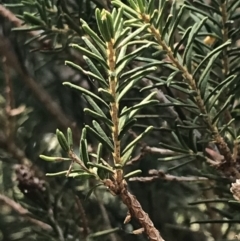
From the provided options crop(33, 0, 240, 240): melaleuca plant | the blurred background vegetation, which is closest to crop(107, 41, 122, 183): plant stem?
crop(33, 0, 240, 240): melaleuca plant

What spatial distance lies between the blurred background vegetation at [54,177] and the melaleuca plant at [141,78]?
0.42ft

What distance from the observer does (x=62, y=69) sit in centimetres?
54

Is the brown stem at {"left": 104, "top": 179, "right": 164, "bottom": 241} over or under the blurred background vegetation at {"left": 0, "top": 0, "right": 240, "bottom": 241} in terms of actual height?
over

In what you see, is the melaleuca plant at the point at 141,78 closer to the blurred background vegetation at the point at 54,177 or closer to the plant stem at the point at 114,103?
the plant stem at the point at 114,103

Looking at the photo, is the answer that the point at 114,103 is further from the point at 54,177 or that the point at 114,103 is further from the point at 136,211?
the point at 54,177

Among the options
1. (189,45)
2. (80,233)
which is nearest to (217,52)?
(189,45)

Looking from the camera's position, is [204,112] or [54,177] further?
[54,177]

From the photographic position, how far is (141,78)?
8.8 inches

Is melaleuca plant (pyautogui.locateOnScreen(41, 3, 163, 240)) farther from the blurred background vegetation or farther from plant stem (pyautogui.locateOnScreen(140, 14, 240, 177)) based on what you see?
the blurred background vegetation

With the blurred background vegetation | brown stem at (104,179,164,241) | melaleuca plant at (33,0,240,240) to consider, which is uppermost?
melaleuca plant at (33,0,240,240)

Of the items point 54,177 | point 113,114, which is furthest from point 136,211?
point 54,177

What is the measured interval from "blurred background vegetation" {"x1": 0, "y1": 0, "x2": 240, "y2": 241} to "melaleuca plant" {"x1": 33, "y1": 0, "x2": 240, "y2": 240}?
0.42ft

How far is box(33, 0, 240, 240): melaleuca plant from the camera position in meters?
0.20

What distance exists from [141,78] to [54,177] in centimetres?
23
